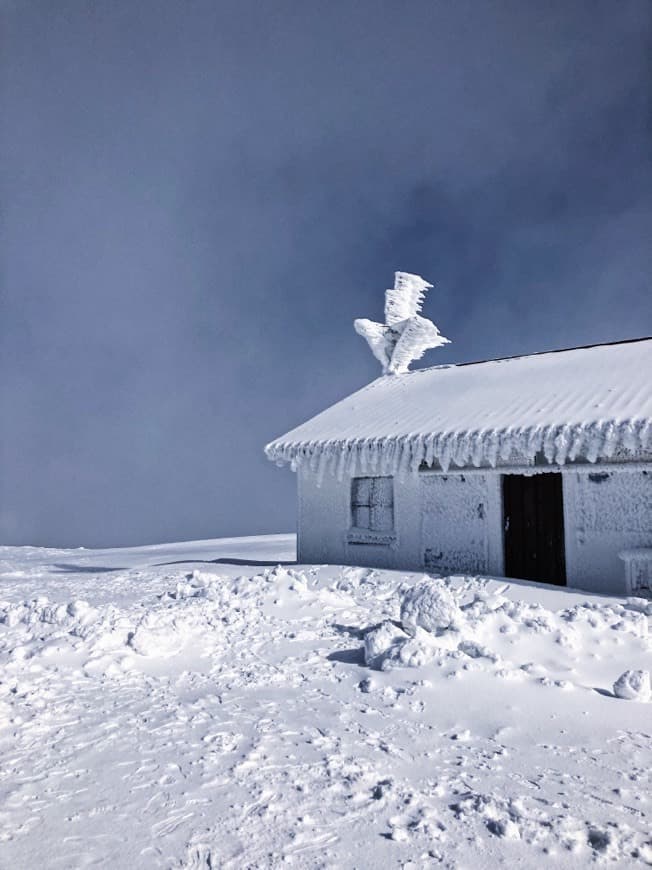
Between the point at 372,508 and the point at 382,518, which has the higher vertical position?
the point at 372,508

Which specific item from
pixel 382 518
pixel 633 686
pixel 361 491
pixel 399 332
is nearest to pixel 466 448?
pixel 382 518

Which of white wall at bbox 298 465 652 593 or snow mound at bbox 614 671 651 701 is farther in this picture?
white wall at bbox 298 465 652 593

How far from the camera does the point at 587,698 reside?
183 inches

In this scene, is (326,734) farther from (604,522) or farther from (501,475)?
(501,475)

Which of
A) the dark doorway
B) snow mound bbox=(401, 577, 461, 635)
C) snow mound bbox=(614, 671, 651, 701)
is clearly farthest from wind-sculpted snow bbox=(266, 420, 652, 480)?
snow mound bbox=(614, 671, 651, 701)

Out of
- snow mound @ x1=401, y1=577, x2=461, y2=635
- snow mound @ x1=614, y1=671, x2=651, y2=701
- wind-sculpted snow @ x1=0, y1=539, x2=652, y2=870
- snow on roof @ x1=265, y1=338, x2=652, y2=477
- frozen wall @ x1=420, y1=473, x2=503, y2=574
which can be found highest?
snow on roof @ x1=265, y1=338, x2=652, y2=477

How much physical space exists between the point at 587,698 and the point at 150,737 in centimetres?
330

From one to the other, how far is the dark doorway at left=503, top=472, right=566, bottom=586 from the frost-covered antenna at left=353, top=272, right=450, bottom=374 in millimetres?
7030

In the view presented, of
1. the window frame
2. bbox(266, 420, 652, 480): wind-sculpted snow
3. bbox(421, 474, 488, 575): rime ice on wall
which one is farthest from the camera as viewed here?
the window frame

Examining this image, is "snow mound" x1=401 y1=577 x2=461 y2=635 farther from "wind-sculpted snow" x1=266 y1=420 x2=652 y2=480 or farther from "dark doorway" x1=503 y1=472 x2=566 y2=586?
"dark doorway" x1=503 y1=472 x2=566 y2=586

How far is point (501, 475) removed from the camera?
10000mm

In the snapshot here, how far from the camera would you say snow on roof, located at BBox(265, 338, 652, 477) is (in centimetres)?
865

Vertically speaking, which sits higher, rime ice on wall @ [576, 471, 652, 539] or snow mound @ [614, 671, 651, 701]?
rime ice on wall @ [576, 471, 652, 539]

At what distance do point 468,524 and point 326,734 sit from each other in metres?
6.62
